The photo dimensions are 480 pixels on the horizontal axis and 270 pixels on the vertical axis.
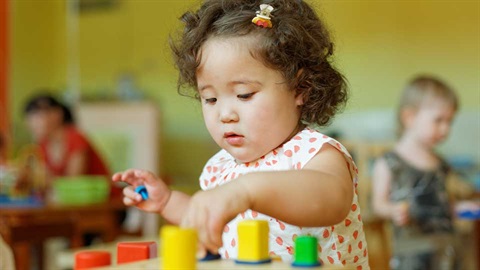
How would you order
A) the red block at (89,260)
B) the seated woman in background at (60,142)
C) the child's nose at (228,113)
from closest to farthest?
the red block at (89,260) → the child's nose at (228,113) → the seated woman in background at (60,142)

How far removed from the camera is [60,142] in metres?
4.88

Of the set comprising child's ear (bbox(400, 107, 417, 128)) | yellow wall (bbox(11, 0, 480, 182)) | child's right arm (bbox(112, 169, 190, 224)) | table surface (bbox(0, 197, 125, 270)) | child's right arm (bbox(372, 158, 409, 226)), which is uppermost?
yellow wall (bbox(11, 0, 480, 182))

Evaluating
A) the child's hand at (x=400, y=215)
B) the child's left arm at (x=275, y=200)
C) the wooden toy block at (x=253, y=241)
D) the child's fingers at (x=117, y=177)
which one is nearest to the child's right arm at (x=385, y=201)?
the child's hand at (x=400, y=215)

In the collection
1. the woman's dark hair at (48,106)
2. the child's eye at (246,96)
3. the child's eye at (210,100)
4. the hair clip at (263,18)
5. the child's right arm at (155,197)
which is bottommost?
the child's right arm at (155,197)

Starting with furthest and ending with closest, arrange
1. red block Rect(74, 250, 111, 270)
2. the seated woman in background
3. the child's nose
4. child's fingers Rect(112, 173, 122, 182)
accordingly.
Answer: the seated woman in background → child's fingers Rect(112, 173, 122, 182) → the child's nose → red block Rect(74, 250, 111, 270)

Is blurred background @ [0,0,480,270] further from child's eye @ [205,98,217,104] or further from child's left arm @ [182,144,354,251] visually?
child's left arm @ [182,144,354,251]

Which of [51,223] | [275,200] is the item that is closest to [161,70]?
[51,223]

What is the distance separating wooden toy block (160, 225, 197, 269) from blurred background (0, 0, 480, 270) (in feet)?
11.7

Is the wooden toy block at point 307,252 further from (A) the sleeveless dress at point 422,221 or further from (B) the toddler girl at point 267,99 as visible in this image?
(A) the sleeveless dress at point 422,221

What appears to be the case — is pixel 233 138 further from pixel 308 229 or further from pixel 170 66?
pixel 170 66

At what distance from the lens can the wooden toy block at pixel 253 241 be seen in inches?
38.2

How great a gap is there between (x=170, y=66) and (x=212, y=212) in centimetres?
485

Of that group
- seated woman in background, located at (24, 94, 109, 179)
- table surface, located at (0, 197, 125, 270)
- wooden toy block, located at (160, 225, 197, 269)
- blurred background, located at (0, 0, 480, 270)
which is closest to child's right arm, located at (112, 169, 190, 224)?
wooden toy block, located at (160, 225, 197, 269)

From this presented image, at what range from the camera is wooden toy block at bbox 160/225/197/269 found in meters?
0.89
